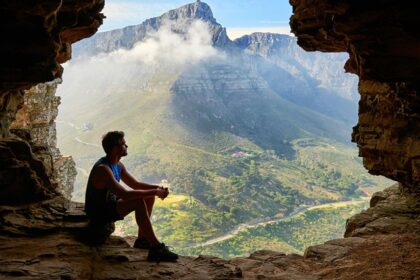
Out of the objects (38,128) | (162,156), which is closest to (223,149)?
(162,156)

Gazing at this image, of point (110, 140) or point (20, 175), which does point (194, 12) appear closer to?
point (20, 175)

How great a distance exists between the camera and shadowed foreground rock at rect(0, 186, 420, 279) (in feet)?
26.7

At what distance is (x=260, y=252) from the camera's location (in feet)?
43.3

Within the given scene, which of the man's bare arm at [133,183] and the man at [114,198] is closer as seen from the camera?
the man at [114,198]

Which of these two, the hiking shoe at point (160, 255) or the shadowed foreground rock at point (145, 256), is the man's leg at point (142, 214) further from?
the shadowed foreground rock at point (145, 256)

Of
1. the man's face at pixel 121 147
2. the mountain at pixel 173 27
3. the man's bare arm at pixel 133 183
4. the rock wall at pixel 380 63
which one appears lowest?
the man's bare arm at pixel 133 183

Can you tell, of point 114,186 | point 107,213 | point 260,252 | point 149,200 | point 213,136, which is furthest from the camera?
point 213,136

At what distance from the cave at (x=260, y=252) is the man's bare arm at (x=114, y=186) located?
149cm

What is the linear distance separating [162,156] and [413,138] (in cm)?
7973

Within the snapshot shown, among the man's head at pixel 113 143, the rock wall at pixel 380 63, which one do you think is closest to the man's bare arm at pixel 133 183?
the man's head at pixel 113 143

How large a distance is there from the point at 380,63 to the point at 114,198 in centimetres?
898

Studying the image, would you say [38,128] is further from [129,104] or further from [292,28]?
[129,104]

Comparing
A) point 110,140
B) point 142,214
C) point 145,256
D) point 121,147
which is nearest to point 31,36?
point 110,140

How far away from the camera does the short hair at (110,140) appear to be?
934 cm
